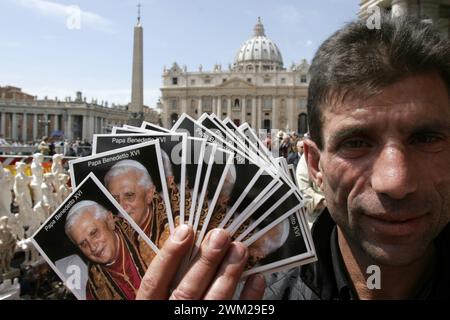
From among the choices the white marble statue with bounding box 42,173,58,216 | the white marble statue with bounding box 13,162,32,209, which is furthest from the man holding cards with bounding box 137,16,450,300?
the white marble statue with bounding box 42,173,58,216

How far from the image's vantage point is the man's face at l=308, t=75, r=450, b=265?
4.01ft

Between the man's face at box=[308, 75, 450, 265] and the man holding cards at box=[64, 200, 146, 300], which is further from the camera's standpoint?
the man holding cards at box=[64, 200, 146, 300]

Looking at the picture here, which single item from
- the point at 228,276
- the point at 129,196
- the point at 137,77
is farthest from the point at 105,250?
the point at 137,77

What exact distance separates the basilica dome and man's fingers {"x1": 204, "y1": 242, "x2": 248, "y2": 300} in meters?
95.7

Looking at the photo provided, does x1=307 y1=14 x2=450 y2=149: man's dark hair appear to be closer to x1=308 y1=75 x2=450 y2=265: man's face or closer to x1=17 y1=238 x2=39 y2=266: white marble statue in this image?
x1=308 y1=75 x2=450 y2=265: man's face

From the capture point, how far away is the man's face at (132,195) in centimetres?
138

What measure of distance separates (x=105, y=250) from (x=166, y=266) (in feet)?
1.12

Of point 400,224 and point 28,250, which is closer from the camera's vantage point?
point 400,224

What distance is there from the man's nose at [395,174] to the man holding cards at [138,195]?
0.67m

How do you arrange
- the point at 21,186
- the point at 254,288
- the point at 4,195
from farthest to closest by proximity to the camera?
the point at 21,186
the point at 4,195
the point at 254,288

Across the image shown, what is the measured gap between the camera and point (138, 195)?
4.58ft

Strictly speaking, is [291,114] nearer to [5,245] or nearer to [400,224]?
[5,245]

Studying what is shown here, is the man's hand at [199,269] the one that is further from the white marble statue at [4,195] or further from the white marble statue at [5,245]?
the white marble statue at [4,195]

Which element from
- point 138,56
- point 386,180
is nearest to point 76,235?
point 386,180
